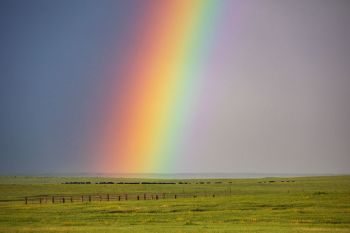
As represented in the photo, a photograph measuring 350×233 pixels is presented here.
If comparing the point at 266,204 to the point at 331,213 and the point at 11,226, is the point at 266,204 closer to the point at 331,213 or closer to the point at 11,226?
the point at 331,213

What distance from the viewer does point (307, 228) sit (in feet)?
134

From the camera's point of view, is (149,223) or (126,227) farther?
(149,223)

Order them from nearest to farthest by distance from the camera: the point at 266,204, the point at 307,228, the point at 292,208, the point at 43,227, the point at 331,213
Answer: the point at 307,228 < the point at 43,227 < the point at 331,213 < the point at 292,208 < the point at 266,204

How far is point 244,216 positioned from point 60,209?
71.2ft

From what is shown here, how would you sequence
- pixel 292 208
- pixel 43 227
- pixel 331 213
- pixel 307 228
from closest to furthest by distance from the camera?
1. pixel 307 228
2. pixel 43 227
3. pixel 331 213
4. pixel 292 208

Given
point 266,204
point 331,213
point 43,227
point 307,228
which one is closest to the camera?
point 307,228

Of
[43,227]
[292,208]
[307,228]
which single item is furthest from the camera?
[292,208]

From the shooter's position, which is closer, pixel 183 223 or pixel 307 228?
pixel 307 228

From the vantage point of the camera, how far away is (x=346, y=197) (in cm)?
6122

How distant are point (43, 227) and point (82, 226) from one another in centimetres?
309

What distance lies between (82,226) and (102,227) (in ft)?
7.33

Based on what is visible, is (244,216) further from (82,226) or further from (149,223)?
(82,226)

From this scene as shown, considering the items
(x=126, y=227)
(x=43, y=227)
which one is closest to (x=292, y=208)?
(x=126, y=227)

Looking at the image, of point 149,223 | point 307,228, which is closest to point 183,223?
point 149,223
